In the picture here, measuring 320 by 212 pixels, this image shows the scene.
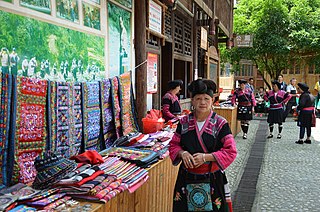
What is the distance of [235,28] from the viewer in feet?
70.6

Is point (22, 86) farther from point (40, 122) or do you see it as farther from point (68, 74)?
point (68, 74)

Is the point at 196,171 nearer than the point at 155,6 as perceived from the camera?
Yes

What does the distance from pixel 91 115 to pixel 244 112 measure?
7.34 m

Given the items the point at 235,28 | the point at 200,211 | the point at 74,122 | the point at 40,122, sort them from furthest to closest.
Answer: the point at 235,28 < the point at 74,122 < the point at 40,122 < the point at 200,211

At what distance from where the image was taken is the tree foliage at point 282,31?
1872 cm

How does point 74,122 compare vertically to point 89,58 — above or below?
below

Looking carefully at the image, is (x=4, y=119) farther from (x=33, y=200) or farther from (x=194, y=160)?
(x=194, y=160)

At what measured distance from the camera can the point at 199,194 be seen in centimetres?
281

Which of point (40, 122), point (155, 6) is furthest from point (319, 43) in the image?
point (40, 122)

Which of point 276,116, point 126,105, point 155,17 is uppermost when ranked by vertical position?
point 155,17

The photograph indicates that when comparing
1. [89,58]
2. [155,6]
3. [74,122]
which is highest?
[155,6]

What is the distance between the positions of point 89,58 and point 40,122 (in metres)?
1.35

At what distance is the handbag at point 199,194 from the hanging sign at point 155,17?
3889mm

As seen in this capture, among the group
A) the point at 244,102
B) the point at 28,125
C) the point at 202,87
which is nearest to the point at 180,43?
the point at 244,102
